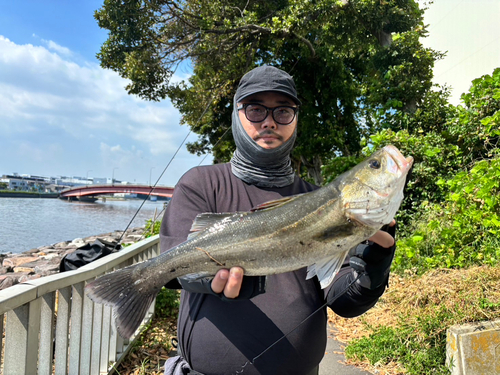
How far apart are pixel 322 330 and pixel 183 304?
91 cm

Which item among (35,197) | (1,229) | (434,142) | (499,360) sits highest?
(35,197)

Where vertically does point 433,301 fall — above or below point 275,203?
below

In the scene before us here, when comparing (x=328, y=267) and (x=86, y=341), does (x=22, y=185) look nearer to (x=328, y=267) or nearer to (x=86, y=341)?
(x=86, y=341)

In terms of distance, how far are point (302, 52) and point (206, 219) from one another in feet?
44.6

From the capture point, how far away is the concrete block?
3.41 m

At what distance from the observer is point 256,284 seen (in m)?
1.87

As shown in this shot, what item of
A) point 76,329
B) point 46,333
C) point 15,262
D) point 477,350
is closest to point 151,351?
point 76,329

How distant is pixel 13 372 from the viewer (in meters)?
2.37

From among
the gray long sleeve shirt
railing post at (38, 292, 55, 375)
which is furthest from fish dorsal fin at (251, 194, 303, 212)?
railing post at (38, 292, 55, 375)

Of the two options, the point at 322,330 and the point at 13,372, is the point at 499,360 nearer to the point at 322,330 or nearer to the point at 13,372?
the point at 322,330

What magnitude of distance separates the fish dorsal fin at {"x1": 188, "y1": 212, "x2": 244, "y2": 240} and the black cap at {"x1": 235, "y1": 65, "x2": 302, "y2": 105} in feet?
2.91

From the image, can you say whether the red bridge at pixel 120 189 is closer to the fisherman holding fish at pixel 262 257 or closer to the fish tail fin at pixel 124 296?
the fisherman holding fish at pixel 262 257

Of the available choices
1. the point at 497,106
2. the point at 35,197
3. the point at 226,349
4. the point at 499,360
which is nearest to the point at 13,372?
the point at 226,349

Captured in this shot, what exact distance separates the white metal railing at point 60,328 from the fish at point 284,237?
2.59 feet
